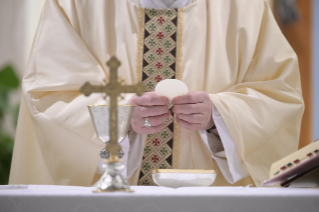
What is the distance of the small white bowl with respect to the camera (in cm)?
137

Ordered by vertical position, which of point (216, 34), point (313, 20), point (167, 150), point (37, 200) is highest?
point (313, 20)

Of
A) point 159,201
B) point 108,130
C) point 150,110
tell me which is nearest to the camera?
point 159,201

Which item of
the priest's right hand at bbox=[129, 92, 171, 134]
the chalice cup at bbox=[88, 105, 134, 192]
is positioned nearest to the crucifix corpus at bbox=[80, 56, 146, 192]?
the chalice cup at bbox=[88, 105, 134, 192]

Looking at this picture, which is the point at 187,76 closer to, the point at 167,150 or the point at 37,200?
the point at 167,150

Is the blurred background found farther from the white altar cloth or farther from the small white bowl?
the white altar cloth

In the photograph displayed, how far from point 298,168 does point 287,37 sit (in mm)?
4085

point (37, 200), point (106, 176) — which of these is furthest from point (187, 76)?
point (37, 200)

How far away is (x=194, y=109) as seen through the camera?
1873mm

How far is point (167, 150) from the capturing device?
2.30m

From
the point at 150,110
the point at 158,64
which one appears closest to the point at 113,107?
the point at 150,110

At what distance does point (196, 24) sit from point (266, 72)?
52cm

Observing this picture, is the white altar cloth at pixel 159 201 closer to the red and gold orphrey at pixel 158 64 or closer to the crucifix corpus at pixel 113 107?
the crucifix corpus at pixel 113 107

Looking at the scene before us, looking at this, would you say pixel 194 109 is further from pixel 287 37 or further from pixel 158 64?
pixel 287 37

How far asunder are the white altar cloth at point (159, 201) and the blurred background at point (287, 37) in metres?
3.73
